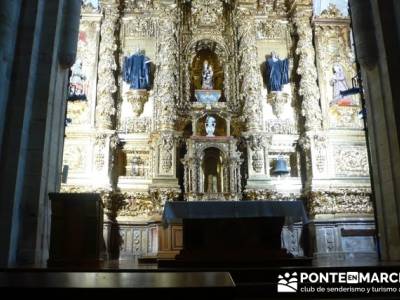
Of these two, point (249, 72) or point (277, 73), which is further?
point (277, 73)

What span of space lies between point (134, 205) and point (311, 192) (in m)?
5.63

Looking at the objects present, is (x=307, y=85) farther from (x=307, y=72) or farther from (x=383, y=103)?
(x=383, y=103)

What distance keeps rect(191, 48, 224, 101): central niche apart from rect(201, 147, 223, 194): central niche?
93.8 inches

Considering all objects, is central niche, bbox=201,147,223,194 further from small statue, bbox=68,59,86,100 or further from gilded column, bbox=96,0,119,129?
small statue, bbox=68,59,86,100

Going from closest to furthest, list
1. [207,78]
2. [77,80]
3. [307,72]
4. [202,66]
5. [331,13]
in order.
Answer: [77,80] < [307,72] < [207,78] < [331,13] < [202,66]

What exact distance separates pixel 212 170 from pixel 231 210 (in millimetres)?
6690

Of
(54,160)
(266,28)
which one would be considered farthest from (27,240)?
(266,28)

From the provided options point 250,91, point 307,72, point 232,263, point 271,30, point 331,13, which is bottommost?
point 232,263

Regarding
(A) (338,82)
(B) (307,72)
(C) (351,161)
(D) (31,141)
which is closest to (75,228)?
(D) (31,141)

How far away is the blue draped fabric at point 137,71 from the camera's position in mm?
14539

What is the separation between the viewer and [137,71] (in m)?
14.6

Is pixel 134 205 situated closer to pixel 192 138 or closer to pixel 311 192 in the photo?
pixel 192 138

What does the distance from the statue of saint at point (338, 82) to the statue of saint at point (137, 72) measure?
21.4 feet

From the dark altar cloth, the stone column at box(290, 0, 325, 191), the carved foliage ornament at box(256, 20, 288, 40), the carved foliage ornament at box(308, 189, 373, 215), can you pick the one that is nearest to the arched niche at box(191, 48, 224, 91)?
the carved foliage ornament at box(256, 20, 288, 40)
